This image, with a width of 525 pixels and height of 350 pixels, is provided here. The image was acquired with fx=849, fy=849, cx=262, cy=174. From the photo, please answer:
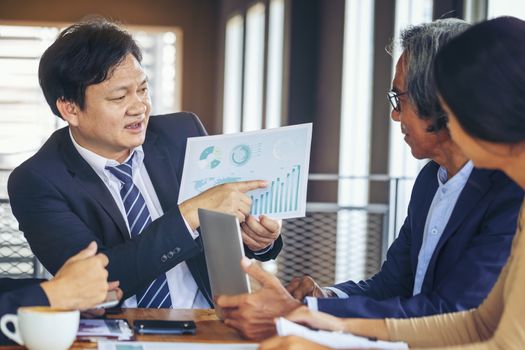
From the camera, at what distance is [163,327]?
1802 millimetres

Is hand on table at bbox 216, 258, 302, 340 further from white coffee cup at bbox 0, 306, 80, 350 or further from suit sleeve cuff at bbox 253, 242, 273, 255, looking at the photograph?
suit sleeve cuff at bbox 253, 242, 273, 255

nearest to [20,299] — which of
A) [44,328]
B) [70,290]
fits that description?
[70,290]

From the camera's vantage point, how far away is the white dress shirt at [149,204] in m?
2.33

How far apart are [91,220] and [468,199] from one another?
0.99 metres

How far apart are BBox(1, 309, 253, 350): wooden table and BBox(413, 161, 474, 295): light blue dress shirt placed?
496mm

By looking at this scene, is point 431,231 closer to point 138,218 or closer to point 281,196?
point 281,196

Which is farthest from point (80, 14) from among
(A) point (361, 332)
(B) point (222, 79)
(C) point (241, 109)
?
(A) point (361, 332)

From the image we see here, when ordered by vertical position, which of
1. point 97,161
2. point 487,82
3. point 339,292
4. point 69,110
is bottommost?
point 339,292

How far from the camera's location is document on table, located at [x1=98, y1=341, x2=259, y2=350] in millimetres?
1644

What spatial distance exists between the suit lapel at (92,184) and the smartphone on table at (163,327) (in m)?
0.50

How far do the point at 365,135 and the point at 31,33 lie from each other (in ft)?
23.7

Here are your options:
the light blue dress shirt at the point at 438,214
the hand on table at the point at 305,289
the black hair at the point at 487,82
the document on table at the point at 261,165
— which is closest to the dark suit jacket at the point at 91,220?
the document on table at the point at 261,165

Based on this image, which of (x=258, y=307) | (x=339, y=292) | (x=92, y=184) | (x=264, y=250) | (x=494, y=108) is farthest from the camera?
(x=264, y=250)

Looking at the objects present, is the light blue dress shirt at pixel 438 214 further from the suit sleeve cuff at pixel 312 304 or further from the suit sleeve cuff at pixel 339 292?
the suit sleeve cuff at pixel 312 304
